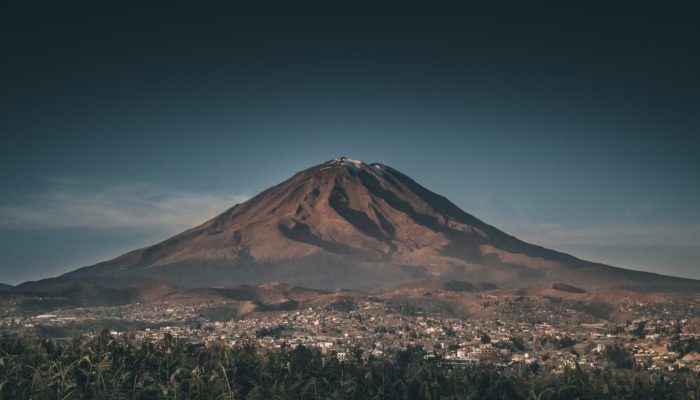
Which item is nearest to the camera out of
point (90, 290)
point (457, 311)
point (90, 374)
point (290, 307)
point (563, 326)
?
point (90, 374)

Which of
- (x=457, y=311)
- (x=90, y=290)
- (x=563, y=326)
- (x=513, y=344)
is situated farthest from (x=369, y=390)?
(x=90, y=290)

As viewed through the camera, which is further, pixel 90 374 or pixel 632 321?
pixel 632 321

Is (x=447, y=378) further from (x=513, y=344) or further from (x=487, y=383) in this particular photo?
(x=513, y=344)

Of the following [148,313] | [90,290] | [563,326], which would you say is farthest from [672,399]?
[90,290]

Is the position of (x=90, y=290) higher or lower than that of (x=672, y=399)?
higher

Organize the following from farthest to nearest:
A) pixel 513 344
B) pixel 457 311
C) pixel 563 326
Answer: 1. pixel 457 311
2. pixel 563 326
3. pixel 513 344

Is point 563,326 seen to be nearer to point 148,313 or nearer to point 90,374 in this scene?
point 148,313
